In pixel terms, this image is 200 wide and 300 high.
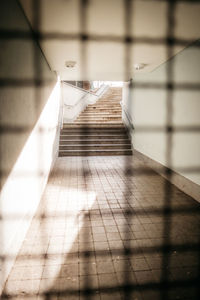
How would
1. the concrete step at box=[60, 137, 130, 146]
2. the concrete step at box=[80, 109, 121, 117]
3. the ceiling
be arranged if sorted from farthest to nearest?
the concrete step at box=[80, 109, 121, 117] → the concrete step at box=[60, 137, 130, 146] → the ceiling

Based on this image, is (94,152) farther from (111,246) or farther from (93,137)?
(111,246)

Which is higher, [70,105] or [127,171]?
[70,105]

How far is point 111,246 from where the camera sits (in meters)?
2.77

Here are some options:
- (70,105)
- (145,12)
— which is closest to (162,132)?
(145,12)

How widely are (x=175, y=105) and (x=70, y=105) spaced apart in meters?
6.99

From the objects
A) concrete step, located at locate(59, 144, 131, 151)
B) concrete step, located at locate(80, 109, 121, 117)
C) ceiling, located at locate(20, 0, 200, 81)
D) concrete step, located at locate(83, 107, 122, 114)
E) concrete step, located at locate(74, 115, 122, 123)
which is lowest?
concrete step, located at locate(59, 144, 131, 151)

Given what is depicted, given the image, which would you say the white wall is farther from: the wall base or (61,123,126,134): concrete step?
the wall base

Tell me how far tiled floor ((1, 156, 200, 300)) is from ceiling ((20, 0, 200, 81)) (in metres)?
2.93

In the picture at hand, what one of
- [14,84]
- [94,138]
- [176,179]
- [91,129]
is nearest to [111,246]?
[14,84]

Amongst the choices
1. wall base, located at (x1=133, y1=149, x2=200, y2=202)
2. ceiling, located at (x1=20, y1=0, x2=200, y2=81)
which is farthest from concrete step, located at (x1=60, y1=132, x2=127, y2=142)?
ceiling, located at (x1=20, y1=0, x2=200, y2=81)

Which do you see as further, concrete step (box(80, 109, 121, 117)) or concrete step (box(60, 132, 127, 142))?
concrete step (box(80, 109, 121, 117))

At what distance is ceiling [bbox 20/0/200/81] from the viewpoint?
2.83 metres

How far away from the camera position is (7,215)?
227 centimetres

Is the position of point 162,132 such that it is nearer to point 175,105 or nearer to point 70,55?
point 175,105
